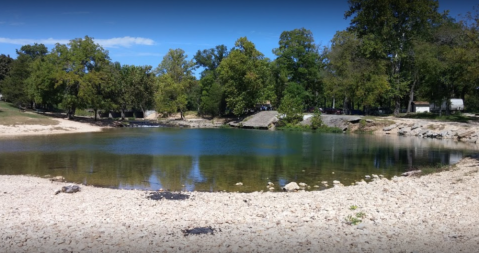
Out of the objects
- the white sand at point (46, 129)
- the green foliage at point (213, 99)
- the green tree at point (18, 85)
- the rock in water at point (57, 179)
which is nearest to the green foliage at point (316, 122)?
the green foliage at point (213, 99)

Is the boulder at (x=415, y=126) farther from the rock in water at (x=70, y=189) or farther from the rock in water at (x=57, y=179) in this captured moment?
the rock in water at (x=70, y=189)

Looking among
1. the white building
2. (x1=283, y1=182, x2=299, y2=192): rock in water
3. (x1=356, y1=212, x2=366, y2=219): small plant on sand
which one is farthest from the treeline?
(x1=356, y1=212, x2=366, y2=219): small plant on sand

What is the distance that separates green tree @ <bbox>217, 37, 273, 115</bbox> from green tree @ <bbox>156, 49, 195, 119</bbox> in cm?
1544

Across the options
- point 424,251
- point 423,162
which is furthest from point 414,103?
point 424,251

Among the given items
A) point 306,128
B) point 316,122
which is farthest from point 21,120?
point 316,122

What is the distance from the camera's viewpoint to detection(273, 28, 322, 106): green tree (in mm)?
77688

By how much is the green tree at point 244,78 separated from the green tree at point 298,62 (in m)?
4.23

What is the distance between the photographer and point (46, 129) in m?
51.9

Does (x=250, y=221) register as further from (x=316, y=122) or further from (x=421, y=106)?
(x=421, y=106)

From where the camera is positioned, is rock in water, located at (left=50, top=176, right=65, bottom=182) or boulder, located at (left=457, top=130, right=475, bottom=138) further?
boulder, located at (left=457, top=130, right=475, bottom=138)

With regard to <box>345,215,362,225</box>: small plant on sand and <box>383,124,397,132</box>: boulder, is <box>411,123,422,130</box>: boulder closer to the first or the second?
<box>383,124,397,132</box>: boulder

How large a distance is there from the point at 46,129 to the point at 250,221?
50554 mm

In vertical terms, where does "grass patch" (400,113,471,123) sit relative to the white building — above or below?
below

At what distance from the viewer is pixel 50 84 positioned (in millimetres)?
64125
